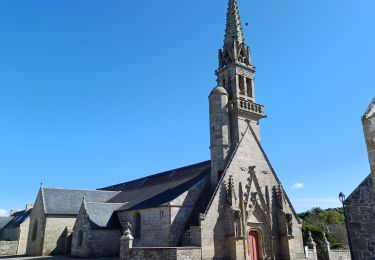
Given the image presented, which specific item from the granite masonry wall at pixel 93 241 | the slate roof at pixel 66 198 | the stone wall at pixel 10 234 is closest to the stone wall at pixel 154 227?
the granite masonry wall at pixel 93 241

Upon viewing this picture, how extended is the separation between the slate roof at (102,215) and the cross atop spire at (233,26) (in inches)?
681

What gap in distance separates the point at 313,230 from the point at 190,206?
18175 millimetres

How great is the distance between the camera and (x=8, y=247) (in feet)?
113

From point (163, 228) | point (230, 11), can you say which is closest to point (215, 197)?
point (163, 228)

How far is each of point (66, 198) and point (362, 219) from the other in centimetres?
2792

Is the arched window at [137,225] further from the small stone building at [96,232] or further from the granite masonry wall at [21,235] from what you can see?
the granite masonry wall at [21,235]

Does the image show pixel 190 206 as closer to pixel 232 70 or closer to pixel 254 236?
pixel 254 236

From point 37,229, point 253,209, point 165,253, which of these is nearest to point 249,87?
point 253,209

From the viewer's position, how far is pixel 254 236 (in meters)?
22.0

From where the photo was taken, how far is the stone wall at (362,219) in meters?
11.2

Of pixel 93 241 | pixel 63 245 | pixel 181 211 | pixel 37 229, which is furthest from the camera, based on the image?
pixel 37 229

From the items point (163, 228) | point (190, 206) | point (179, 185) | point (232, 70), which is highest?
point (232, 70)

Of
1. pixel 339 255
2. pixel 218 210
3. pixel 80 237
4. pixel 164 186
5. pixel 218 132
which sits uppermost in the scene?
pixel 218 132

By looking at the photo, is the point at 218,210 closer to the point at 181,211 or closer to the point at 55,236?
the point at 181,211
